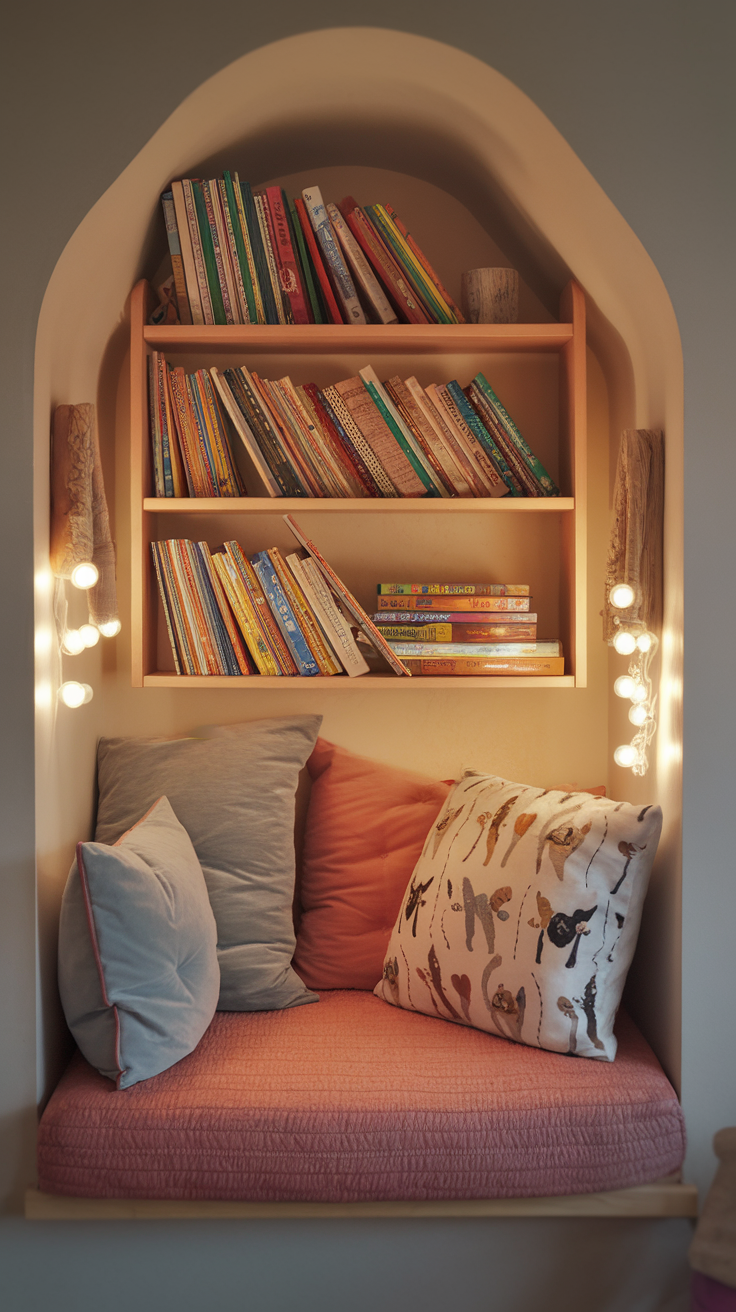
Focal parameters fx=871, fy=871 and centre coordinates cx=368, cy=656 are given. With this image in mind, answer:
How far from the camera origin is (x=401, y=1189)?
1.38 metres

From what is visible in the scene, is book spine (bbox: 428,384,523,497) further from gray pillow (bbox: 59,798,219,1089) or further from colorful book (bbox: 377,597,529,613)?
gray pillow (bbox: 59,798,219,1089)

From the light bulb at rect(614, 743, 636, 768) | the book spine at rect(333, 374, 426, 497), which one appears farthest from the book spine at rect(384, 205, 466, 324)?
the light bulb at rect(614, 743, 636, 768)

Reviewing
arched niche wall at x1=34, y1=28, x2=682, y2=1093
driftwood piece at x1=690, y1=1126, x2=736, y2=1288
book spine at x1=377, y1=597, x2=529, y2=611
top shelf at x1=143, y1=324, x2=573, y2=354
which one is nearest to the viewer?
driftwood piece at x1=690, y1=1126, x2=736, y2=1288

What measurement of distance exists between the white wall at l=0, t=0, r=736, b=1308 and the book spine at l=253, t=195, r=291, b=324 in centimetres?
31

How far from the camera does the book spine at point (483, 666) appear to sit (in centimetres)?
182

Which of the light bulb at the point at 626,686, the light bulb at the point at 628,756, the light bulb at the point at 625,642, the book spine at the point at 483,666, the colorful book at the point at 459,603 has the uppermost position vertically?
the colorful book at the point at 459,603

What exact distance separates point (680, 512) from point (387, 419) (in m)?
0.64

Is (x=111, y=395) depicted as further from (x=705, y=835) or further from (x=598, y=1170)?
(x=598, y=1170)

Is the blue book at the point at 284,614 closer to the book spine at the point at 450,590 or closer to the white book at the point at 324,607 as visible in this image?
the white book at the point at 324,607

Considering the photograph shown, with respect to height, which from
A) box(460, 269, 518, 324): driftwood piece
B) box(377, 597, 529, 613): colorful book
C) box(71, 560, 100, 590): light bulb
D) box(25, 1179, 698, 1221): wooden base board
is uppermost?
box(460, 269, 518, 324): driftwood piece

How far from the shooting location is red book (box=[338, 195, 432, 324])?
5.82 feet

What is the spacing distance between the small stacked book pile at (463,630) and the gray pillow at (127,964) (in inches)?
26.6

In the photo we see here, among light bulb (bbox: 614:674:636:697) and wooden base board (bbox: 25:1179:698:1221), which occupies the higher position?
light bulb (bbox: 614:674:636:697)

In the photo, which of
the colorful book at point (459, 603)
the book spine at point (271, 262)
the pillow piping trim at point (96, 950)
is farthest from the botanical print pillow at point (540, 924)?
the book spine at point (271, 262)
